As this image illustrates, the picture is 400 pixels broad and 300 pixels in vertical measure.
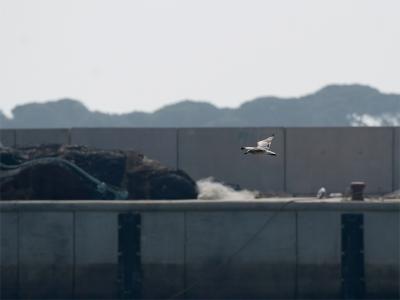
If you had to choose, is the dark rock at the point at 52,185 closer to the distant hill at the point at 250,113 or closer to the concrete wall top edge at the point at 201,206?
the concrete wall top edge at the point at 201,206

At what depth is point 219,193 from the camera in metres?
22.2

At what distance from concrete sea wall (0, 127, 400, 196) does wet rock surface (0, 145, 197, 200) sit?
3.97 meters

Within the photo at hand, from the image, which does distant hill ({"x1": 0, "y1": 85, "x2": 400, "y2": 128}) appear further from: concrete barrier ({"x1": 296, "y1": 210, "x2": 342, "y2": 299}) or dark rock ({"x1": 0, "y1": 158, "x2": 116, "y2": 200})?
concrete barrier ({"x1": 296, "y1": 210, "x2": 342, "y2": 299})

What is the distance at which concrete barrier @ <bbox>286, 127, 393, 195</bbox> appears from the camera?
26344 mm

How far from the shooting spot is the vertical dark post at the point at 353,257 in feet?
62.7

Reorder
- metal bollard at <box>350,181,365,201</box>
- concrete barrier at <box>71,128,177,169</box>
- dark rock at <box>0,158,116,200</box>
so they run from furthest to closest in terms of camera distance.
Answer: concrete barrier at <box>71,128,177,169</box>, dark rock at <box>0,158,116,200</box>, metal bollard at <box>350,181,365,201</box>

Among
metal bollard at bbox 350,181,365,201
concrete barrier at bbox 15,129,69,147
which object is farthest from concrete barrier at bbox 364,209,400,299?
concrete barrier at bbox 15,129,69,147

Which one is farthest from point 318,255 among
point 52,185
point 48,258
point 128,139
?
point 128,139

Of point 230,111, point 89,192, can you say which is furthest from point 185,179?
point 230,111

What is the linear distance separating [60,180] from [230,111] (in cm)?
10560

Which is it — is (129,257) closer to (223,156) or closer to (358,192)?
(358,192)

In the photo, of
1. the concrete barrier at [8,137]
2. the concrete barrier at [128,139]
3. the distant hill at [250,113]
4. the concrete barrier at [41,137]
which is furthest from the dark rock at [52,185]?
the distant hill at [250,113]

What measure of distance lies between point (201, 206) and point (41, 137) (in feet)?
31.0

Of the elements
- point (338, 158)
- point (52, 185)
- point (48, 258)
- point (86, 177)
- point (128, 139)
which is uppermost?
point (128, 139)
